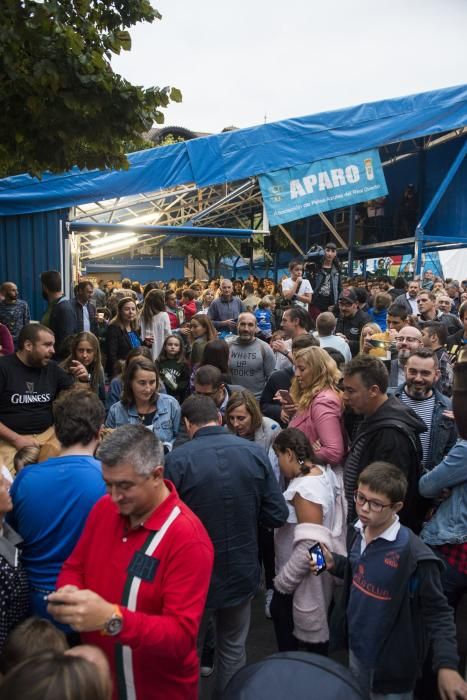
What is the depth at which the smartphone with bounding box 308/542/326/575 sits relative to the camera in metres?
2.93

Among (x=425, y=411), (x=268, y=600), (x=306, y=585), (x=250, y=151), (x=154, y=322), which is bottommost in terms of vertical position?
(x=268, y=600)

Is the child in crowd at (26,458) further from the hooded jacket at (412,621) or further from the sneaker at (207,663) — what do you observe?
the hooded jacket at (412,621)

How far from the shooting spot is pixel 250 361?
231 inches

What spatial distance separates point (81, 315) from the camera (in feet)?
22.6

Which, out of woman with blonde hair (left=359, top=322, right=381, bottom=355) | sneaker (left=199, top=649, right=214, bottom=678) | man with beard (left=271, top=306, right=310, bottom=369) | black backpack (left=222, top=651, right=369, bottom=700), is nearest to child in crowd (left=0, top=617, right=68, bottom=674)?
black backpack (left=222, top=651, right=369, bottom=700)

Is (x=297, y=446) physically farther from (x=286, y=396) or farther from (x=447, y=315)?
(x=447, y=315)

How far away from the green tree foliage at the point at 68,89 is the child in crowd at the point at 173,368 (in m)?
1.78

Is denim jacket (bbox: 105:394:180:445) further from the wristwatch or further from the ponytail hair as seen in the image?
the wristwatch

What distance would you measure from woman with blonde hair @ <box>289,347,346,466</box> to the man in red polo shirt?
178cm

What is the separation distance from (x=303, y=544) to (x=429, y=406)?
1.52 meters

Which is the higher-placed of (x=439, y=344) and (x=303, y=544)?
(x=439, y=344)

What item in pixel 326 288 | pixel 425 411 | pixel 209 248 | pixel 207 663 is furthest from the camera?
pixel 209 248

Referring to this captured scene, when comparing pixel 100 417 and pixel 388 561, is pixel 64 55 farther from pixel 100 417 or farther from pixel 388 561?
pixel 388 561

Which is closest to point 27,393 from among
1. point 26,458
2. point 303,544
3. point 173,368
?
point 26,458
